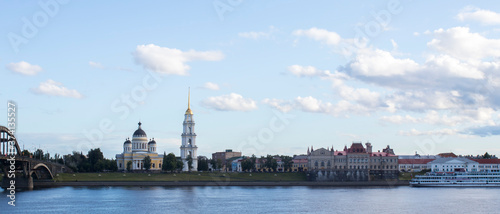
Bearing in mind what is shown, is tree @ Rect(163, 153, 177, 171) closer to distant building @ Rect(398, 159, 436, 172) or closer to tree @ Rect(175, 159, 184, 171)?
tree @ Rect(175, 159, 184, 171)

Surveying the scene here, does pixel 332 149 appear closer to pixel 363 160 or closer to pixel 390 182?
pixel 363 160

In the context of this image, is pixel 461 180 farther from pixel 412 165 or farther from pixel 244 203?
pixel 244 203

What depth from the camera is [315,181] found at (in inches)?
4624

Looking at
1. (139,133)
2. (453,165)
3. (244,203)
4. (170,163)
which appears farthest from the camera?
(139,133)

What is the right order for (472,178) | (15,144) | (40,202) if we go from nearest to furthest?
1. (40,202)
2. (15,144)
3. (472,178)

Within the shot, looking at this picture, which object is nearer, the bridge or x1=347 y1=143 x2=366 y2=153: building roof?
the bridge

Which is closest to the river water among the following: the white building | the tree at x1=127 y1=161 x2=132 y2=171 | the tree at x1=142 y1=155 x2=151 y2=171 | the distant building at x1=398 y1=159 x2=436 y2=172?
the tree at x1=142 y1=155 x2=151 y2=171

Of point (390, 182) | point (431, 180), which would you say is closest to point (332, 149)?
point (390, 182)

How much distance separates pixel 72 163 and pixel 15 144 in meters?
39.9

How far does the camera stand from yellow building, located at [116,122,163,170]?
450ft

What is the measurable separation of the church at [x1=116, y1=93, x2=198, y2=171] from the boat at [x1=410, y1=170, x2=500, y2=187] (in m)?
47.9

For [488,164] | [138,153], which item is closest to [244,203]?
[138,153]

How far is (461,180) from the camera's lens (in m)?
107

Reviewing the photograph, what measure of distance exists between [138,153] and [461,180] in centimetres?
6895
